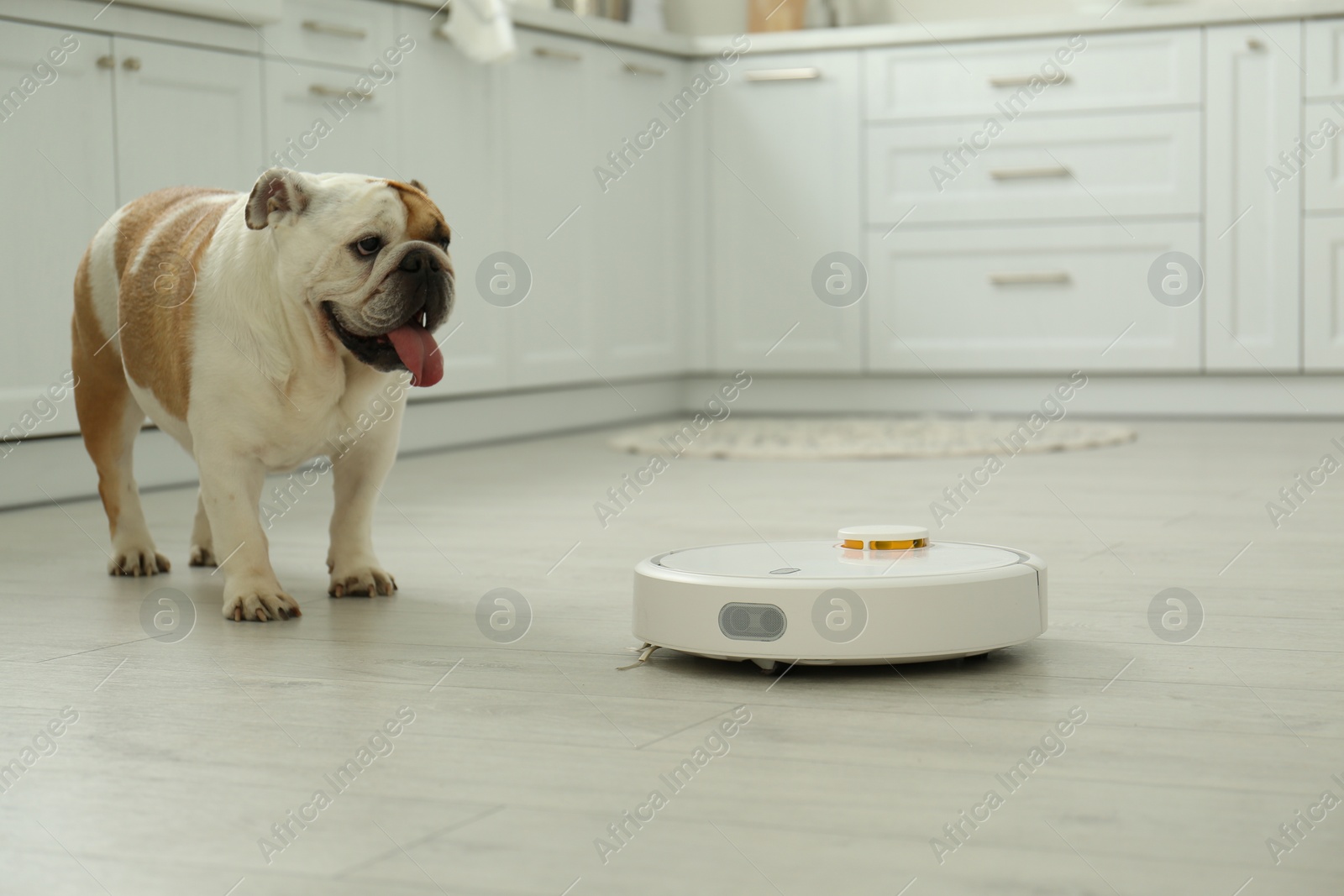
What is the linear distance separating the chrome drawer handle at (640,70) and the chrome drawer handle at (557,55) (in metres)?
0.23

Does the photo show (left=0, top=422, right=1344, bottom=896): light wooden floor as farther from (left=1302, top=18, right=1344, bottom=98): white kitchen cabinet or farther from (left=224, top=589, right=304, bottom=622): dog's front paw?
(left=1302, top=18, right=1344, bottom=98): white kitchen cabinet

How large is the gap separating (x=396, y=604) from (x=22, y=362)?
123 cm

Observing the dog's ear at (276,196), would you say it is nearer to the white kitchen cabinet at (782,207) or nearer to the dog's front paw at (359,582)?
the dog's front paw at (359,582)

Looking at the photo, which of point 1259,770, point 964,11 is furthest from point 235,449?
point 964,11

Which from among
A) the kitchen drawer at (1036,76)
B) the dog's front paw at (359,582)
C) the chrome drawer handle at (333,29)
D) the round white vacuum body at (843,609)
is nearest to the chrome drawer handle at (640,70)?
the kitchen drawer at (1036,76)

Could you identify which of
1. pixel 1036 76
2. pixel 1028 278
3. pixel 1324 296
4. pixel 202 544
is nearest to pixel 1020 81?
pixel 1036 76

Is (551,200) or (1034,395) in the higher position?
(551,200)

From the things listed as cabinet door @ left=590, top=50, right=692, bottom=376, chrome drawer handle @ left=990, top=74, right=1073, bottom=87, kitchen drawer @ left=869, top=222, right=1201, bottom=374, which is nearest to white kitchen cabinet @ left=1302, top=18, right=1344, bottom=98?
kitchen drawer @ left=869, top=222, right=1201, bottom=374

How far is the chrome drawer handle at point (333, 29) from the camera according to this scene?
10.3ft

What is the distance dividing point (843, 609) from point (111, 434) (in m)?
1.12

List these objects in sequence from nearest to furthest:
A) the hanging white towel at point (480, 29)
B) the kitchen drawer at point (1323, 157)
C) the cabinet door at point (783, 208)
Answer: the hanging white towel at point (480, 29), the kitchen drawer at point (1323, 157), the cabinet door at point (783, 208)

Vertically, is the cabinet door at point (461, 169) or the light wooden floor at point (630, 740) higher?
the cabinet door at point (461, 169)

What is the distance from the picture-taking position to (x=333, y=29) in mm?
3188

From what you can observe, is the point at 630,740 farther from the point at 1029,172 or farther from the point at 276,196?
the point at 1029,172
